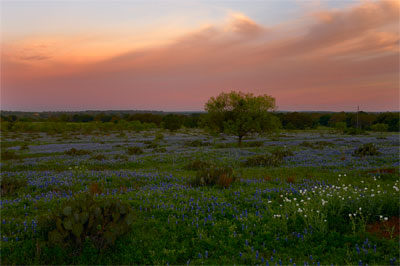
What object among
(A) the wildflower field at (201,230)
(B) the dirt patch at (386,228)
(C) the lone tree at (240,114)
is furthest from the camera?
(C) the lone tree at (240,114)

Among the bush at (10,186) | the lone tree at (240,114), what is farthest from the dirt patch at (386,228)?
the lone tree at (240,114)

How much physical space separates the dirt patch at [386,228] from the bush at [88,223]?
5949 millimetres

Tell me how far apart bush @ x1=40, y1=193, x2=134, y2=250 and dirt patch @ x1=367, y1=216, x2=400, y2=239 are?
595 centimetres

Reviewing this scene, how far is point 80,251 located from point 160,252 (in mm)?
1786

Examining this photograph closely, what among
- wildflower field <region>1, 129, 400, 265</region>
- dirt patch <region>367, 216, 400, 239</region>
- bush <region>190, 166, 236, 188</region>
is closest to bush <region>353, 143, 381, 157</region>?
wildflower field <region>1, 129, 400, 265</region>

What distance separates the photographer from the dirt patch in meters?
5.70

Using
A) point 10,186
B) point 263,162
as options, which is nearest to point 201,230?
point 10,186

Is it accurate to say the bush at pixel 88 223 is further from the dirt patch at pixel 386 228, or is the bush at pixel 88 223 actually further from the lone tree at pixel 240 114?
the lone tree at pixel 240 114

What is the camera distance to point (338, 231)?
6.09 meters

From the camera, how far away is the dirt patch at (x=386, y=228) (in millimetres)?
5699

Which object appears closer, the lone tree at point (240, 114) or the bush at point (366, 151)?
the bush at point (366, 151)

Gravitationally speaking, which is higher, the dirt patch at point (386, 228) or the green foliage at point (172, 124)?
the green foliage at point (172, 124)

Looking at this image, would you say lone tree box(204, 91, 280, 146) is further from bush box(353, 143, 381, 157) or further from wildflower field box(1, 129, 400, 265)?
wildflower field box(1, 129, 400, 265)

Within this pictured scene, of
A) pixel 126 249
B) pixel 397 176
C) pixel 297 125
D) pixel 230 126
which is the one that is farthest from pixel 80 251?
pixel 297 125
